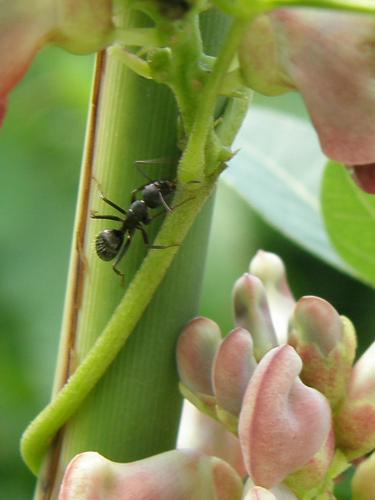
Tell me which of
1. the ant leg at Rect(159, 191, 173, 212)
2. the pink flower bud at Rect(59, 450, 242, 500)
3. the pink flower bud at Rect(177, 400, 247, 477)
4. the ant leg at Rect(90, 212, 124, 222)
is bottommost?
the pink flower bud at Rect(177, 400, 247, 477)

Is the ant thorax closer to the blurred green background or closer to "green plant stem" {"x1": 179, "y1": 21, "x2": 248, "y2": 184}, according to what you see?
"green plant stem" {"x1": 179, "y1": 21, "x2": 248, "y2": 184}

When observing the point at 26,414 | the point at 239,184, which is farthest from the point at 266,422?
the point at 26,414

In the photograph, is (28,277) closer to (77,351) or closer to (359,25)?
(77,351)

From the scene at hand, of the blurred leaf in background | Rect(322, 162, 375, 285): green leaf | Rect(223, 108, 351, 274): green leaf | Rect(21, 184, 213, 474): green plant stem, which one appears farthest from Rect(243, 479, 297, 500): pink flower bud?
the blurred leaf in background

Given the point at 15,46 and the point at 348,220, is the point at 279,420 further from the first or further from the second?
the point at 348,220

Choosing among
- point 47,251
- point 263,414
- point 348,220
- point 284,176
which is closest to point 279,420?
point 263,414

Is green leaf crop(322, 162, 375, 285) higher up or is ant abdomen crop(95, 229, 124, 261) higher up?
ant abdomen crop(95, 229, 124, 261)
